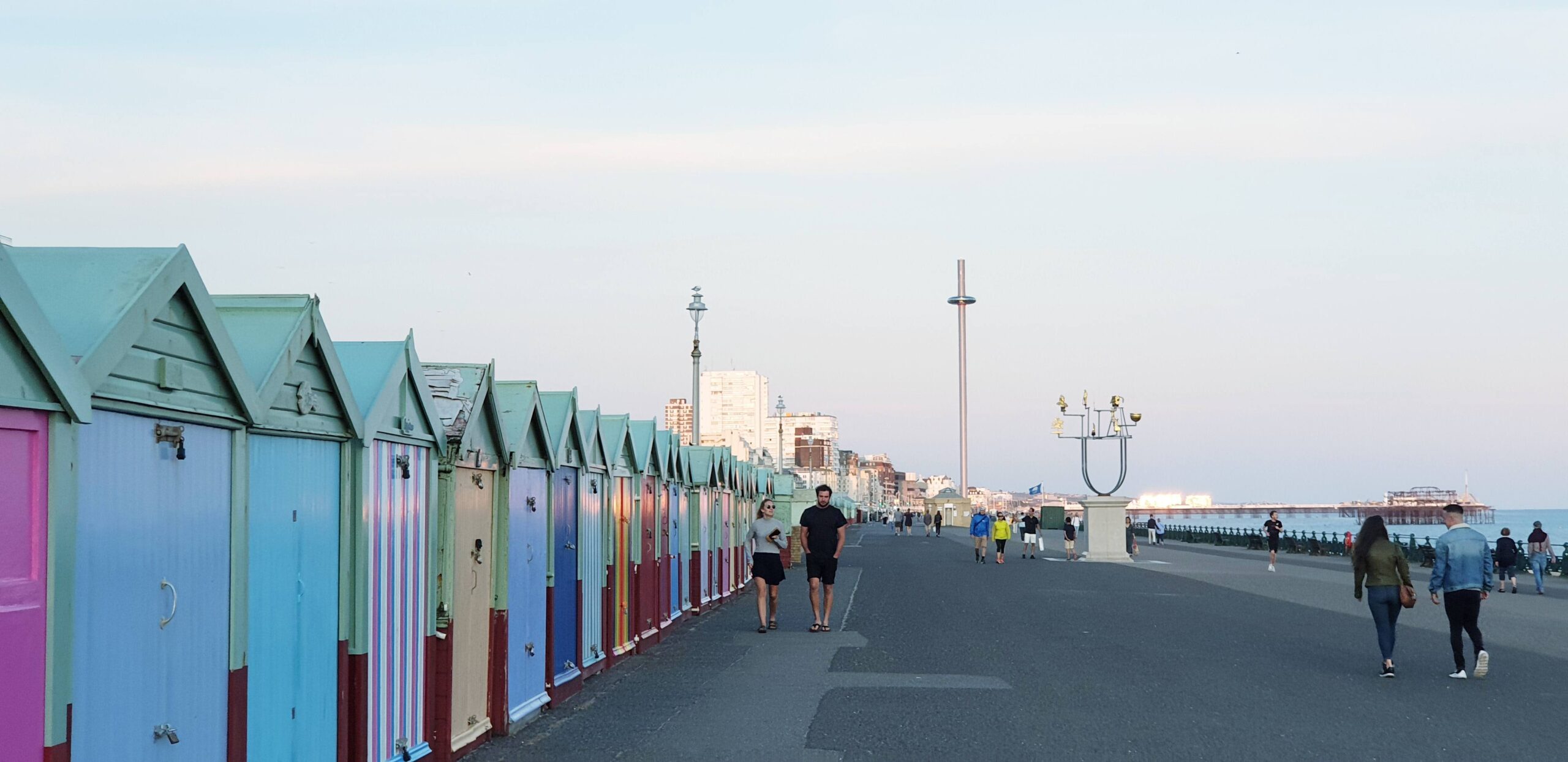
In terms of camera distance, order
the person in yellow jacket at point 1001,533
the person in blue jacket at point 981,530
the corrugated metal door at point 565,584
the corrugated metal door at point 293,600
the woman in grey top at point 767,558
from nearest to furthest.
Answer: the corrugated metal door at point 293,600 < the corrugated metal door at point 565,584 < the woman in grey top at point 767,558 < the person in yellow jacket at point 1001,533 < the person in blue jacket at point 981,530

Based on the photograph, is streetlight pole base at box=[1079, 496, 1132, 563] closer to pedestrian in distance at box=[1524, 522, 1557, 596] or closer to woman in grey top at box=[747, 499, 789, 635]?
pedestrian in distance at box=[1524, 522, 1557, 596]

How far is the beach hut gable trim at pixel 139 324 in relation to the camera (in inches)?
205

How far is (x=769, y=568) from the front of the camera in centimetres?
1836

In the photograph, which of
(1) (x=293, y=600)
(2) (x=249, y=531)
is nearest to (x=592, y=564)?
(1) (x=293, y=600)

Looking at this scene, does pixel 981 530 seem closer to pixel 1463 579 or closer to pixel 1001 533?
pixel 1001 533

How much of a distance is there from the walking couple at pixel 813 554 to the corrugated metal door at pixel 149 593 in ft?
39.5

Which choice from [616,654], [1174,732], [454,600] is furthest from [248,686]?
[616,654]

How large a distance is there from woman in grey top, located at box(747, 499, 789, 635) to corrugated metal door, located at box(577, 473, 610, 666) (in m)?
3.98

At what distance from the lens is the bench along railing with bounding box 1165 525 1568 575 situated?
1407 inches

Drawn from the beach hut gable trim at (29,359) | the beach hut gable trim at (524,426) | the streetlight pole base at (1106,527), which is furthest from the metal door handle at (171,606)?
the streetlight pole base at (1106,527)

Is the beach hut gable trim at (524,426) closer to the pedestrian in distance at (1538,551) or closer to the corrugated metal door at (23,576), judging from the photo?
the corrugated metal door at (23,576)

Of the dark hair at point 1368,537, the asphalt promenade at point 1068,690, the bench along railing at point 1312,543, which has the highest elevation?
the dark hair at point 1368,537

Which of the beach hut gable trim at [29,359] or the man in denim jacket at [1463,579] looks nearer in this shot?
the beach hut gable trim at [29,359]

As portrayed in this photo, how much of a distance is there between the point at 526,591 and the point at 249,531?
486 centimetres
